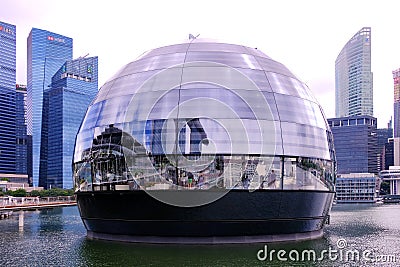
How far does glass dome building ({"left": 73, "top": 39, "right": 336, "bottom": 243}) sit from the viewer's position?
33438 millimetres

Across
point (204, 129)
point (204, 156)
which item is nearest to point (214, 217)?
point (204, 156)

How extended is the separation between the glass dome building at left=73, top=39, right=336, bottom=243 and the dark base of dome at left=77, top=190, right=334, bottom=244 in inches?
2.6

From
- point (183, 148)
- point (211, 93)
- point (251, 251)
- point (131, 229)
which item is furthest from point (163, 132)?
point (251, 251)

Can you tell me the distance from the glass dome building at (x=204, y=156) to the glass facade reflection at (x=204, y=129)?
72mm

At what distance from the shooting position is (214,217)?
3328 centimetres

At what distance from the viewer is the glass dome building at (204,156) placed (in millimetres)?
33438

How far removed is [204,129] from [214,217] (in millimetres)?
5683

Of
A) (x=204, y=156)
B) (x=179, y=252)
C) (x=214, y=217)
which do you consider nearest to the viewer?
(x=179, y=252)

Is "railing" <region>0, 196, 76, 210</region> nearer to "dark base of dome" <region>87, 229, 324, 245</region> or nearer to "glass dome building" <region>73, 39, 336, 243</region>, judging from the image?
"glass dome building" <region>73, 39, 336, 243</region>

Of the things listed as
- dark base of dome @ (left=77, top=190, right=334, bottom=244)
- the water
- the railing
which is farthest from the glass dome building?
the railing

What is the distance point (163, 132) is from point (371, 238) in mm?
16363

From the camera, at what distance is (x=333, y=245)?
33156 millimetres

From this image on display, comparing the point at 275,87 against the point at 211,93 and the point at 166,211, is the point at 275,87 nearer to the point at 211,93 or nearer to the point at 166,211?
the point at 211,93

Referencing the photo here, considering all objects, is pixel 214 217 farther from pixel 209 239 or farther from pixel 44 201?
pixel 44 201
